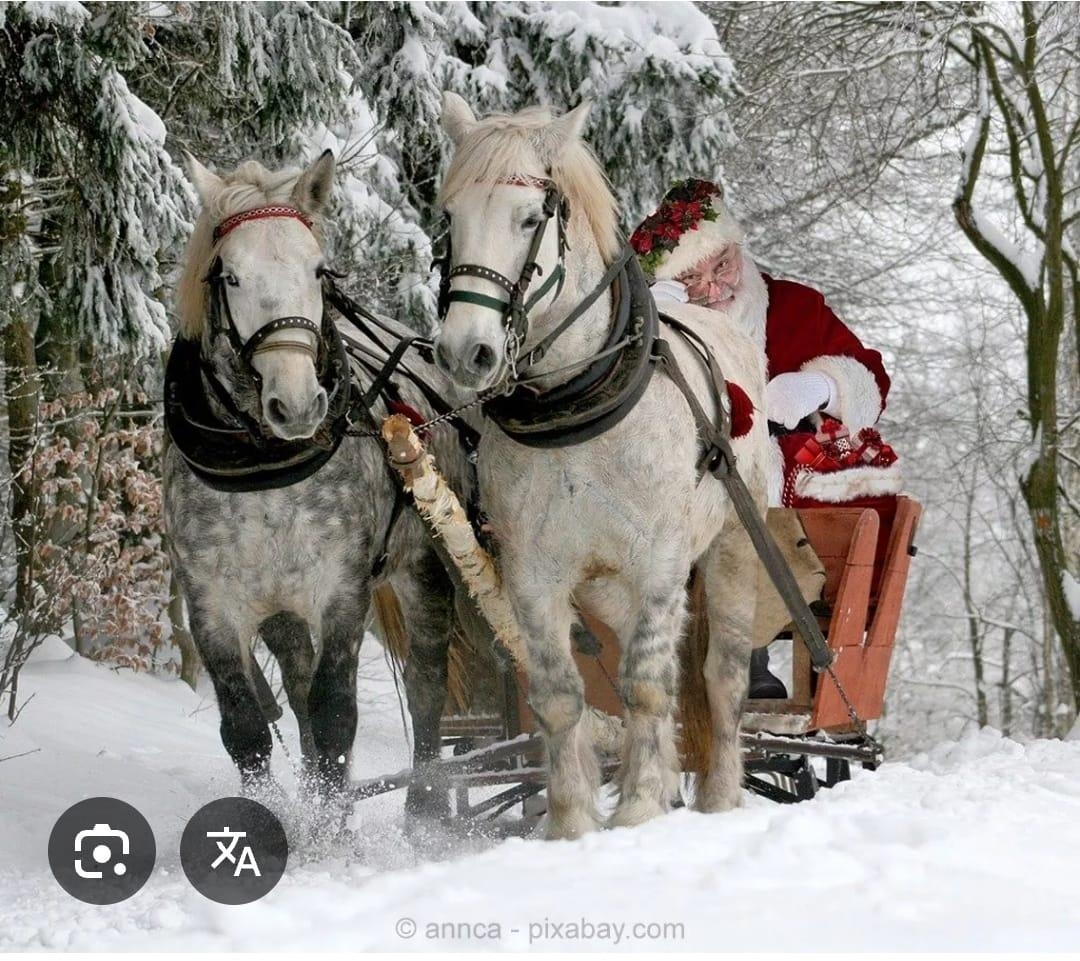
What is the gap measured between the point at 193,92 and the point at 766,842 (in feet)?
19.2

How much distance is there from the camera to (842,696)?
4836mm

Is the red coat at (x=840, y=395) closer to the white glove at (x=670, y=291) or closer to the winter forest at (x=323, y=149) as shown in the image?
the white glove at (x=670, y=291)

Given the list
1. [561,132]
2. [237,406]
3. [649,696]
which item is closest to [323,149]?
[237,406]

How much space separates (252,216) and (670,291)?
2.01 metres

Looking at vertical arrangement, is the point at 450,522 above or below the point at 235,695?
above

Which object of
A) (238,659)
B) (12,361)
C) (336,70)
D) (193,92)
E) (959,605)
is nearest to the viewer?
(238,659)

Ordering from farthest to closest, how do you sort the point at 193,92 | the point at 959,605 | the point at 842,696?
1. the point at 959,605
2. the point at 193,92
3. the point at 842,696

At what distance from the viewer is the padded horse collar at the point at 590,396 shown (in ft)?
12.8

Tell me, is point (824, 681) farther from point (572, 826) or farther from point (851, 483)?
point (572, 826)

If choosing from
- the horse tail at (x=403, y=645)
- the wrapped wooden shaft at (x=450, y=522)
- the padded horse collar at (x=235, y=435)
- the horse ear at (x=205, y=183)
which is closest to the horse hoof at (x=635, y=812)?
the wrapped wooden shaft at (x=450, y=522)

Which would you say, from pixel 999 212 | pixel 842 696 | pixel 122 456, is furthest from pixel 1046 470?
pixel 999 212

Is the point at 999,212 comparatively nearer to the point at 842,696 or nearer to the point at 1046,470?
the point at 1046,470

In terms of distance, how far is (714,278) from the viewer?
18.5 ft

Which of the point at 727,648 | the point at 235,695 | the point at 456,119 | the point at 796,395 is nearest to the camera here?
the point at 456,119
